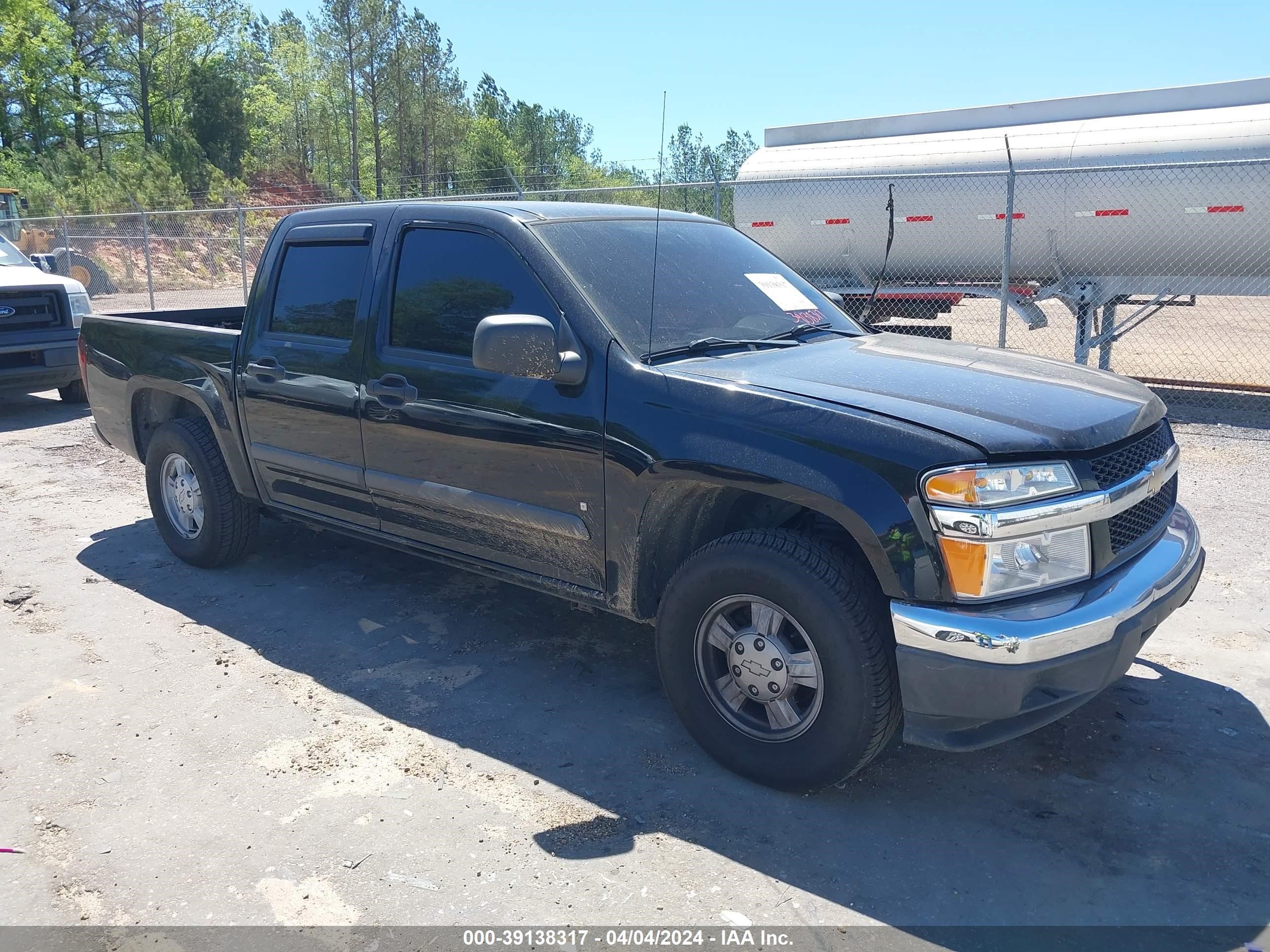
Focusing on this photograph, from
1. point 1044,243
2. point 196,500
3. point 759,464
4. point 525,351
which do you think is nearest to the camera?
point 759,464

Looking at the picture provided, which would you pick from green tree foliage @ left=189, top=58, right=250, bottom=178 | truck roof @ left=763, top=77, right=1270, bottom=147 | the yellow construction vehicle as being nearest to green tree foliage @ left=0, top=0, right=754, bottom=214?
green tree foliage @ left=189, top=58, right=250, bottom=178

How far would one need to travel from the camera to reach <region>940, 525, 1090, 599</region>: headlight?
9.12 ft

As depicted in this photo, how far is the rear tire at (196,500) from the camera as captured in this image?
521cm

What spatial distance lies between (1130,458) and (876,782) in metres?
1.34

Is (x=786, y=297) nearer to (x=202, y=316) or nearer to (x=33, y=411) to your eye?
(x=202, y=316)

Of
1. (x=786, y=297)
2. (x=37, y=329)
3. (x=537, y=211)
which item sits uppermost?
(x=537, y=211)

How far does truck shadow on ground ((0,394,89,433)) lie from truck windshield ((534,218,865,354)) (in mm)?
8025

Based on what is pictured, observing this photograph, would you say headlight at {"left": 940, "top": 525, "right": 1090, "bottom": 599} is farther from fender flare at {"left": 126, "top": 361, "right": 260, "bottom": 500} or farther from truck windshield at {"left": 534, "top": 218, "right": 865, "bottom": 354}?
fender flare at {"left": 126, "top": 361, "right": 260, "bottom": 500}

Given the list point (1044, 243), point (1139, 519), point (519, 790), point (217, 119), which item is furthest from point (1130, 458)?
point (217, 119)

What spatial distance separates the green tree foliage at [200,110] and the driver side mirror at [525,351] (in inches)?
1448

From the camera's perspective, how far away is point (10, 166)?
43344 millimetres

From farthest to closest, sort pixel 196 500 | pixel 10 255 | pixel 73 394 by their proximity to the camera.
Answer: pixel 73 394
pixel 10 255
pixel 196 500

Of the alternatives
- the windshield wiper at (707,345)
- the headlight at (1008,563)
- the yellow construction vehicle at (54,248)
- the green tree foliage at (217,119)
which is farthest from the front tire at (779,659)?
the green tree foliage at (217,119)

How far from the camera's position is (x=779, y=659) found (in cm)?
316
